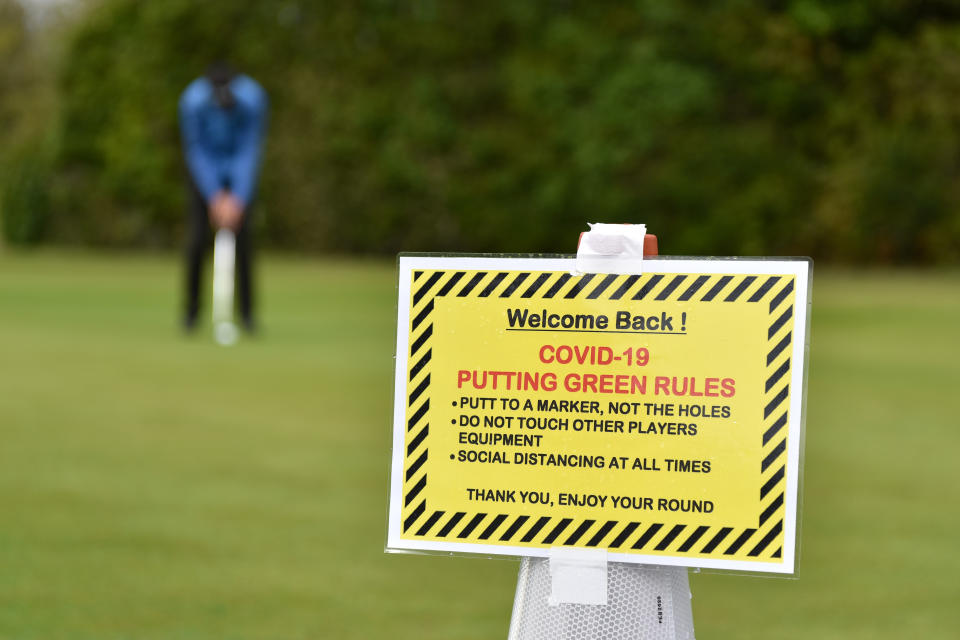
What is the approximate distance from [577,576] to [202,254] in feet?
32.1

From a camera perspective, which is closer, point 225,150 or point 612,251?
point 612,251

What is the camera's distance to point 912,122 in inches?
991

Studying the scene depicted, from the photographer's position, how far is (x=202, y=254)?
11836mm

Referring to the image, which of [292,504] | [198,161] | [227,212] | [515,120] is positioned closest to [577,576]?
[292,504]

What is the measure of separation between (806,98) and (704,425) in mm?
24729

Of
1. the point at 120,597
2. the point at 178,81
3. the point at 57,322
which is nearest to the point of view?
the point at 120,597

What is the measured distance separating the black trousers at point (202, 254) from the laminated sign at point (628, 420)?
937 centimetres

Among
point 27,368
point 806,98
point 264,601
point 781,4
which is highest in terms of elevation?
point 781,4

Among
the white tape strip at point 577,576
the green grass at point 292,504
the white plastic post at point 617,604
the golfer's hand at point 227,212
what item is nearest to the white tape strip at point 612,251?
the white plastic post at point 617,604

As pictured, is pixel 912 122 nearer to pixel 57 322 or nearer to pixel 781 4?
pixel 781 4

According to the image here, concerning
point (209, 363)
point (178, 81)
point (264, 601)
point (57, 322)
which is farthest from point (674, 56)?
point (264, 601)

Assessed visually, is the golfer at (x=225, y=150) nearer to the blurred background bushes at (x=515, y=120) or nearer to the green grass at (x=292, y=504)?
the green grass at (x=292, y=504)

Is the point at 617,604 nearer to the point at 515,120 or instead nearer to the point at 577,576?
the point at 577,576

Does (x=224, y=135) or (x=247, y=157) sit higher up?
(x=224, y=135)
